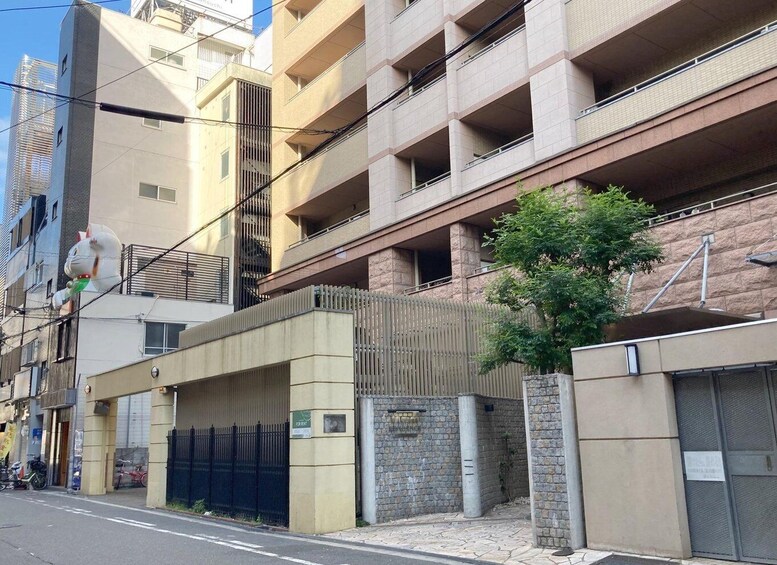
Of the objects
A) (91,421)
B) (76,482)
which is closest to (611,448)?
(91,421)

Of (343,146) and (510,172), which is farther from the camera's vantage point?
(343,146)

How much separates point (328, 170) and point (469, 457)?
1556cm

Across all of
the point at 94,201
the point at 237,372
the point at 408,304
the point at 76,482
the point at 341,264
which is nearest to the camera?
the point at 408,304

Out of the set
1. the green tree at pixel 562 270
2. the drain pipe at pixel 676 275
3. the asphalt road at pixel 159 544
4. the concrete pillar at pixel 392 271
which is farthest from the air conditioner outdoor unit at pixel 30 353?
the drain pipe at pixel 676 275

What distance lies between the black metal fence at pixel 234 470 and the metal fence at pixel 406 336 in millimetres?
2336

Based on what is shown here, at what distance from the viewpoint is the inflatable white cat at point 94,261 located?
27.9 meters

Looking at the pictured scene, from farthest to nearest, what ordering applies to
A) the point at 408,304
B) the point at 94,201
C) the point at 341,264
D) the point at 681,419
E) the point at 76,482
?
1. the point at 94,201
2. the point at 76,482
3. the point at 341,264
4. the point at 408,304
5. the point at 681,419

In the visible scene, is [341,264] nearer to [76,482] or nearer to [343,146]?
[343,146]

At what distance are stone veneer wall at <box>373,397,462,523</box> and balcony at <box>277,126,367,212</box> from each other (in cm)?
1242

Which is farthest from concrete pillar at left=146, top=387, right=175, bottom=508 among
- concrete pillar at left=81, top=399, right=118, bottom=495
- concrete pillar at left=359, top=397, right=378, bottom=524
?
concrete pillar at left=359, top=397, right=378, bottom=524

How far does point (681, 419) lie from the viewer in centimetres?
1012

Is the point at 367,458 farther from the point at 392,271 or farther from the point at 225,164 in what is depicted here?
the point at 225,164

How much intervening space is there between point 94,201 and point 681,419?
3264cm

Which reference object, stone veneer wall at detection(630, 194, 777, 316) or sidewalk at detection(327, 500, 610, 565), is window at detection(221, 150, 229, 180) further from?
sidewalk at detection(327, 500, 610, 565)
